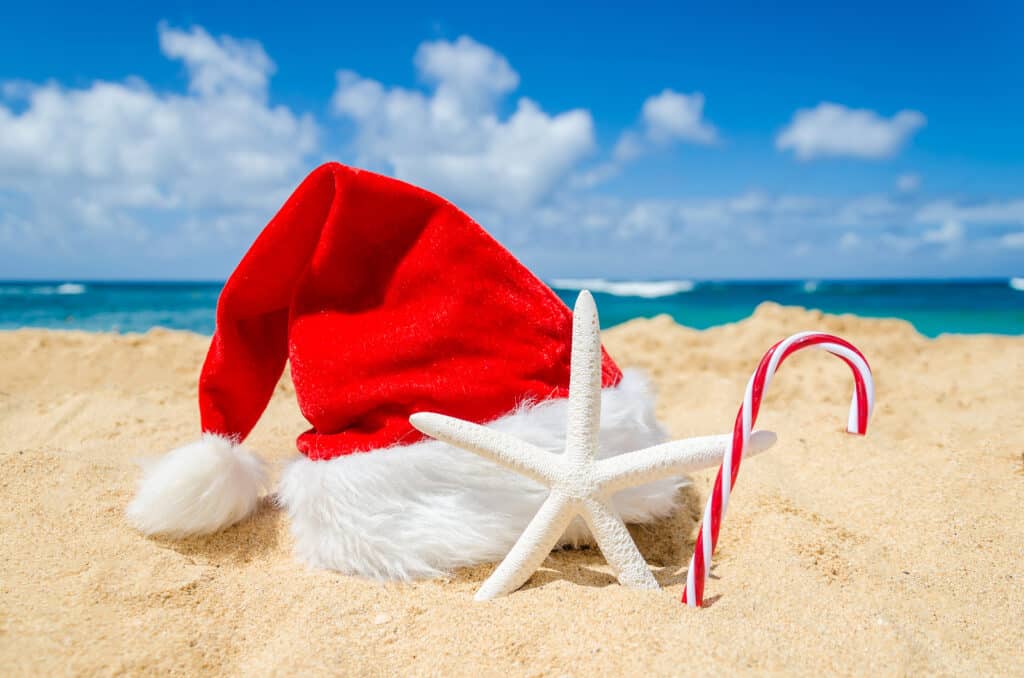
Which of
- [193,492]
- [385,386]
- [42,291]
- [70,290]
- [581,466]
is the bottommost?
[193,492]

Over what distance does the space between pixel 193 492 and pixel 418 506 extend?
71 centimetres

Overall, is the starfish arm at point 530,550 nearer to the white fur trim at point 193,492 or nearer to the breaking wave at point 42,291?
the white fur trim at point 193,492

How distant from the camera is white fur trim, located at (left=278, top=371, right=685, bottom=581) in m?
1.81

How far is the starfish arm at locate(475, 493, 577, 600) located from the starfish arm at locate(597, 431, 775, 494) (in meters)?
0.13

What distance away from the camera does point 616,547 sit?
167 centimetres

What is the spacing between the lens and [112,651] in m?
1.33

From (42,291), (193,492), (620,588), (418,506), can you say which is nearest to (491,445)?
(418,506)

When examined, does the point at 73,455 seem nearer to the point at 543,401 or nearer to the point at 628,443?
the point at 543,401

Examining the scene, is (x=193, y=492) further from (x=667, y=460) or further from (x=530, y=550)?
(x=667, y=460)

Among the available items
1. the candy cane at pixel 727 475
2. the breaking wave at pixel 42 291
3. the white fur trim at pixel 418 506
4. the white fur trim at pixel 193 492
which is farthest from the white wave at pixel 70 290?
the candy cane at pixel 727 475

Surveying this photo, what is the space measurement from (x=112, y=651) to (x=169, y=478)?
67 cm

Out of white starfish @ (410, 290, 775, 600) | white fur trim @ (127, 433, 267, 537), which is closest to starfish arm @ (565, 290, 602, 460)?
white starfish @ (410, 290, 775, 600)

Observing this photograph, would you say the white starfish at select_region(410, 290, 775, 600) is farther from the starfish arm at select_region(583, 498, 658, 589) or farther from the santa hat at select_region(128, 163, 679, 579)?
the santa hat at select_region(128, 163, 679, 579)

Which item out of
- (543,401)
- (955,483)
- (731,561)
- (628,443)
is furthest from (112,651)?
(955,483)
